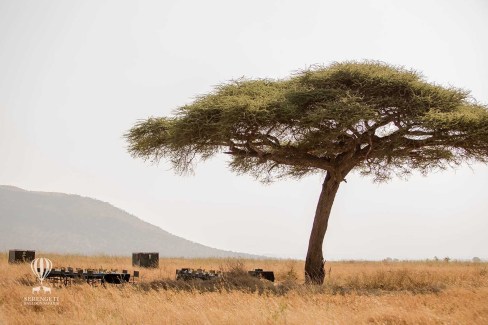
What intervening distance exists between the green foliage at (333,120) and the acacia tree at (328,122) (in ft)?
0.13

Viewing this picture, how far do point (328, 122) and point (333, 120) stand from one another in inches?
10.7

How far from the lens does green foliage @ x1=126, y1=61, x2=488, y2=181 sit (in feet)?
75.3

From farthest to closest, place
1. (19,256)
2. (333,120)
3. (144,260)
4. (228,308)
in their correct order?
(144,260), (19,256), (333,120), (228,308)

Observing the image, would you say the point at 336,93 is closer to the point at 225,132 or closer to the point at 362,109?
the point at 362,109

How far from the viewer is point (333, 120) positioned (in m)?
23.1

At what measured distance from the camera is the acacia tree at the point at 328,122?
22984mm

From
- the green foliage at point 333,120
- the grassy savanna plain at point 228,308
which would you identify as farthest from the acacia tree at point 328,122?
the grassy savanna plain at point 228,308

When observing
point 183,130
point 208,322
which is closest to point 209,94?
point 183,130

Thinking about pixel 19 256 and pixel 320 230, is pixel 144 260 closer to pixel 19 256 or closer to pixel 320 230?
pixel 19 256

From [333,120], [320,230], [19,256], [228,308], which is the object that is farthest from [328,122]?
[19,256]

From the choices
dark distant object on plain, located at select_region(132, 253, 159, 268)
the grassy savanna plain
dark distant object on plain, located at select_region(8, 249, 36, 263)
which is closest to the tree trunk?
the grassy savanna plain

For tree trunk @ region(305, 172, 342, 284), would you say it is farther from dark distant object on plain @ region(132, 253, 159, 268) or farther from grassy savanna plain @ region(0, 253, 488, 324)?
dark distant object on plain @ region(132, 253, 159, 268)

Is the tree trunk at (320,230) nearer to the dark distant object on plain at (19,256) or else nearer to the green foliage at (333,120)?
the green foliage at (333,120)

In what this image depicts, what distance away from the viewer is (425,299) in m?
A: 14.8
